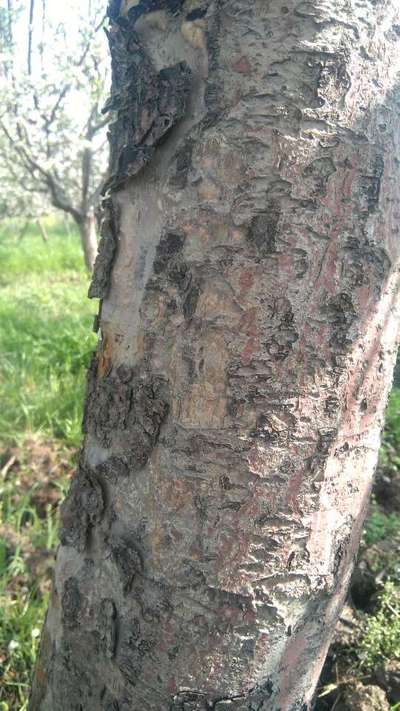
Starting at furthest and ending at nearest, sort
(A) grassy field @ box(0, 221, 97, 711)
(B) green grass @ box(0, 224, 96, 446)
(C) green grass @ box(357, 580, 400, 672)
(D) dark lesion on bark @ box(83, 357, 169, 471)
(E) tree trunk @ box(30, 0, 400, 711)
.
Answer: (B) green grass @ box(0, 224, 96, 446), (A) grassy field @ box(0, 221, 97, 711), (C) green grass @ box(357, 580, 400, 672), (D) dark lesion on bark @ box(83, 357, 169, 471), (E) tree trunk @ box(30, 0, 400, 711)

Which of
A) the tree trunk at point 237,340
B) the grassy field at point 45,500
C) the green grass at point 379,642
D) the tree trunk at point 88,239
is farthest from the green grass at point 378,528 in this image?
the tree trunk at point 88,239

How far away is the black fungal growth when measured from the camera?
797 mm

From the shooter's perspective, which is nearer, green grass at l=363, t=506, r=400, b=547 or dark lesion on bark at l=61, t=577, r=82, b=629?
dark lesion on bark at l=61, t=577, r=82, b=629

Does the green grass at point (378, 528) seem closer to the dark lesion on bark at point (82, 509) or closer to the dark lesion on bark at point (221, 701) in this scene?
the dark lesion on bark at point (221, 701)

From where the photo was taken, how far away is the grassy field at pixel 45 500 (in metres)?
1.69

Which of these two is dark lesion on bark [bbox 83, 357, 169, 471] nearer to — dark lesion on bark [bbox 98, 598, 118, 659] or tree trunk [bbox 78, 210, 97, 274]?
dark lesion on bark [bbox 98, 598, 118, 659]

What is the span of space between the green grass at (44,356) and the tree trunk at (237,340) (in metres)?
2.24

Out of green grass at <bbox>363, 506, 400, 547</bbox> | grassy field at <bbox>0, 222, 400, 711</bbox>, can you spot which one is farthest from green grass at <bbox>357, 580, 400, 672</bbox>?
green grass at <bbox>363, 506, 400, 547</bbox>

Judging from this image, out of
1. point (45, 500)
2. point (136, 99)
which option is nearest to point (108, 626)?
point (136, 99)

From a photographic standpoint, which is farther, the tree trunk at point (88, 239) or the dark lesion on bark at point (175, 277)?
the tree trunk at point (88, 239)

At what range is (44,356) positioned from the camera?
4.13m

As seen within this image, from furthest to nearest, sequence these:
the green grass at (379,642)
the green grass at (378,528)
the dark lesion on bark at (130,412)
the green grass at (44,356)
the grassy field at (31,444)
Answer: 1. the green grass at (44,356)
2. the green grass at (378,528)
3. the grassy field at (31,444)
4. the green grass at (379,642)
5. the dark lesion on bark at (130,412)

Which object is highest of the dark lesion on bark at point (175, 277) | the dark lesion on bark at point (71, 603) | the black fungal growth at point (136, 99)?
the black fungal growth at point (136, 99)

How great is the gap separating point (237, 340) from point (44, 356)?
353cm
